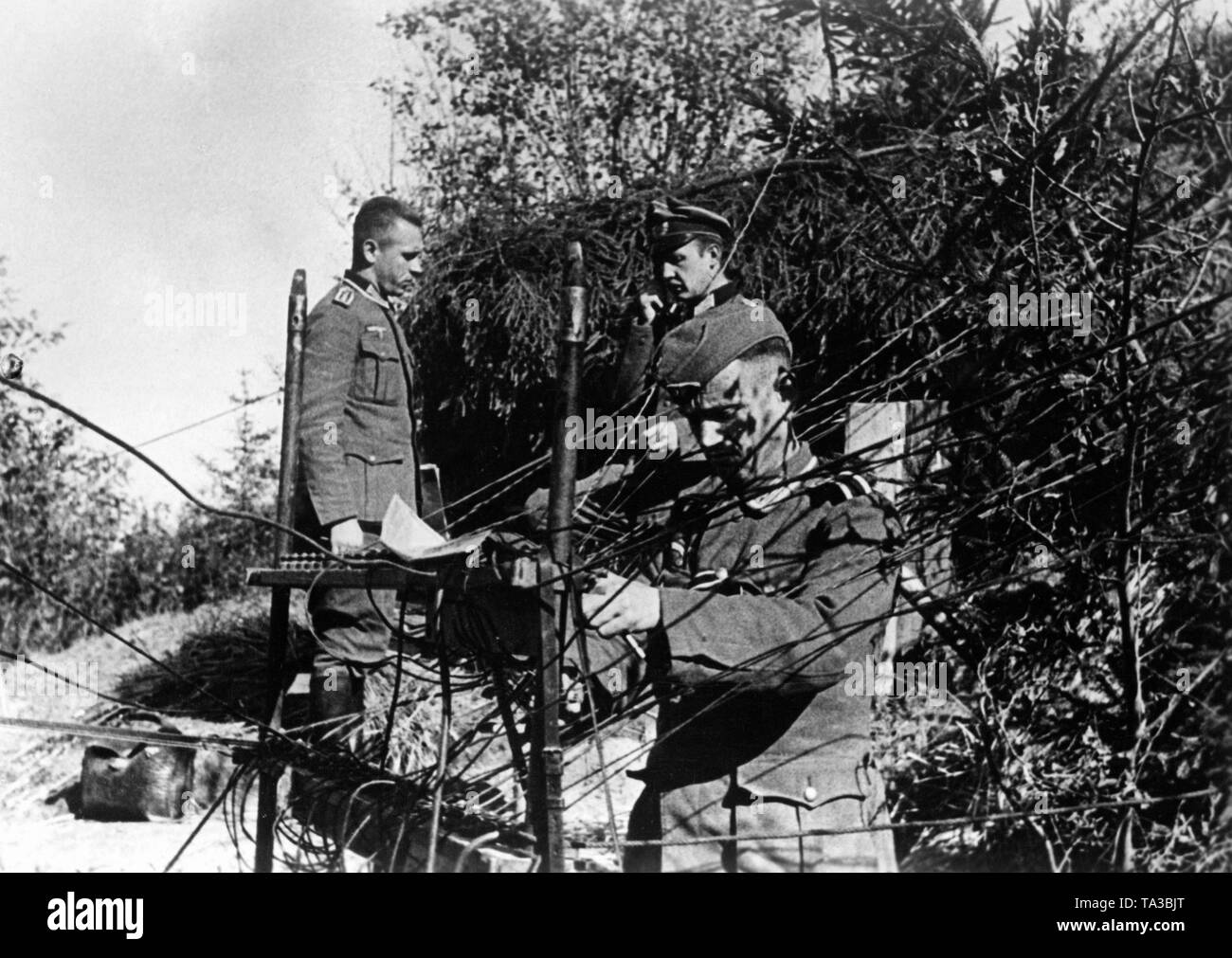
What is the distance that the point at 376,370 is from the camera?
469 centimetres

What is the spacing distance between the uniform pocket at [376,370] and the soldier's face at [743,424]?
1.97m

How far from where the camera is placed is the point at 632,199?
202 inches

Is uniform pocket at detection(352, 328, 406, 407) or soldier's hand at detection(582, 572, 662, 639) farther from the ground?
uniform pocket at detection(352, 328, 406, 407)

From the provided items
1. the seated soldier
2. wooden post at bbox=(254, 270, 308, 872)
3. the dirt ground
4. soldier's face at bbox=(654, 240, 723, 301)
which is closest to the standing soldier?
wooden post at bbox=(254, 270, 308, 872)

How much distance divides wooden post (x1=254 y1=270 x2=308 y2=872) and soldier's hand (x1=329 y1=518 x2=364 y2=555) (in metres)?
0.29

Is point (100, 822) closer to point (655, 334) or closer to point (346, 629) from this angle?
point (346, 629)

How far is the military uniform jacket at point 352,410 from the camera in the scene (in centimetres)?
454

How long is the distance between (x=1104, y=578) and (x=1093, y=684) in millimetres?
578

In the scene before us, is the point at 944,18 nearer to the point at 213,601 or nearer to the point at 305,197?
the point at 305,197

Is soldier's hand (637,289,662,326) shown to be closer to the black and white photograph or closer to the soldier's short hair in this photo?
the black and white photograph

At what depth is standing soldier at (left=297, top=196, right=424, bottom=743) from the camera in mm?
4422

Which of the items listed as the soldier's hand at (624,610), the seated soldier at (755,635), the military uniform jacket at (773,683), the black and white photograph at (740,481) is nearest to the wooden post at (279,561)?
the black and white photograph at (740,481)

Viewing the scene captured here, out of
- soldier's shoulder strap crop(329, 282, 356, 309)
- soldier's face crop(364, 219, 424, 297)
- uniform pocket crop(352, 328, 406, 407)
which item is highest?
soldier's face crop(364, 219, 424, 297)

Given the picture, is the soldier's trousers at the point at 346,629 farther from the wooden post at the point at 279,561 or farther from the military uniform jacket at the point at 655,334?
the military uniform jacket at the point at 655,334
